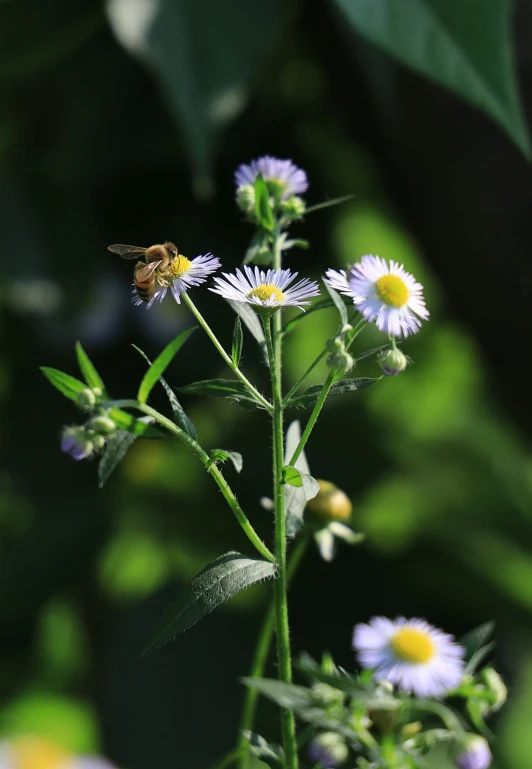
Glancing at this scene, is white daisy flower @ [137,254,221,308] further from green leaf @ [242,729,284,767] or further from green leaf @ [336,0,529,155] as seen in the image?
green leaf @ [336,0,529,155]

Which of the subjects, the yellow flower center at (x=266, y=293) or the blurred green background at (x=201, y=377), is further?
the blurred green background at (x=201, y=377)

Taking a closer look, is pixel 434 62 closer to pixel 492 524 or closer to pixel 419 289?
pixel 419 289

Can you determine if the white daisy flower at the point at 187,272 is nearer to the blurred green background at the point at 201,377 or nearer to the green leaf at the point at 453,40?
the green leaf at the point at 453,40

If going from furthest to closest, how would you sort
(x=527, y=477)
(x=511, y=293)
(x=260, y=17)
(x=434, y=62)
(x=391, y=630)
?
(x=527, y=477) < (x=511, y=293) < (x=260, y=17) < (x=434, y=62) < (x=391, y=630)

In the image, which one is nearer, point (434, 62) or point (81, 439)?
point (81, 439)

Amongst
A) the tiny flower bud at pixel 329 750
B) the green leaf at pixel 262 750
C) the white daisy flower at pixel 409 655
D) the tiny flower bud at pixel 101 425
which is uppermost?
the tiny flower bud at pixel 101 425

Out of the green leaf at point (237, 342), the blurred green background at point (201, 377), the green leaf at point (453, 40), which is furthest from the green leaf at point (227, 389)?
the blurred green background at point (201, 377)

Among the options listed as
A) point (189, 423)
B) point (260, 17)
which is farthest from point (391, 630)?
point (260, 17)

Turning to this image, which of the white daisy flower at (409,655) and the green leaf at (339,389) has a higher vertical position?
the green leaf at (339,389)
